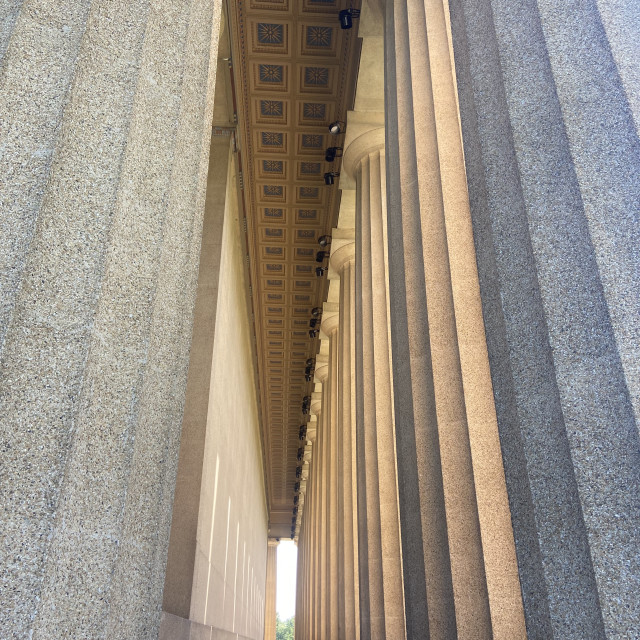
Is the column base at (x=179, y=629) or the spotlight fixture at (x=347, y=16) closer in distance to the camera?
the column base at (x=179, y=629)

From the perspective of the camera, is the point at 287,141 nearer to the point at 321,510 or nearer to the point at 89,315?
the point at 89,315

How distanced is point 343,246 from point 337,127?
409 centimetres

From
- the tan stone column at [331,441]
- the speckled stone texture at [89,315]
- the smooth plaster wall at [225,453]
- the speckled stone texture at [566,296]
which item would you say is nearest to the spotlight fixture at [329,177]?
the smooth plaster wall at [225,453]

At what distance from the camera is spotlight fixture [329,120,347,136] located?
1398 cm

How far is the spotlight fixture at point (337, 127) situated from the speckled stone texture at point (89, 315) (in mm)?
11045

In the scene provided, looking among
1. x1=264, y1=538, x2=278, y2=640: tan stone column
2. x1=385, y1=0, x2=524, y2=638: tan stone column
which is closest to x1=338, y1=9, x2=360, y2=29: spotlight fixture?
x1=385, y1=0, x2=524, y2=638: tan stone column

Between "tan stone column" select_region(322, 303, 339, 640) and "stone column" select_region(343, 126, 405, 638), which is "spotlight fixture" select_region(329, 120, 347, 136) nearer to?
"stone column" select_region(343, 126, 405, 638)

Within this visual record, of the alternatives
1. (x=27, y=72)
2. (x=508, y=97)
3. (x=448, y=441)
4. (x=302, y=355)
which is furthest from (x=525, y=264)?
(x=302, y=355)

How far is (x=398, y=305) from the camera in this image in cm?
732

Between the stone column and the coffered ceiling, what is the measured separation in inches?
62.0

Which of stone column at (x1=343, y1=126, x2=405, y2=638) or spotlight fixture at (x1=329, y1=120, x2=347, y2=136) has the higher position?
spotlight fixture at (x1=329, y1=120, x2=347, y2=136)

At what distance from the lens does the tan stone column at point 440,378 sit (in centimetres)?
516

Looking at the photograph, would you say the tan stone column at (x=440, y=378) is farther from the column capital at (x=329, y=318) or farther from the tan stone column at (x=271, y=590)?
the tan stone column at (x=271, y=590)

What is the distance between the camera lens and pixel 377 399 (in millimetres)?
11219
